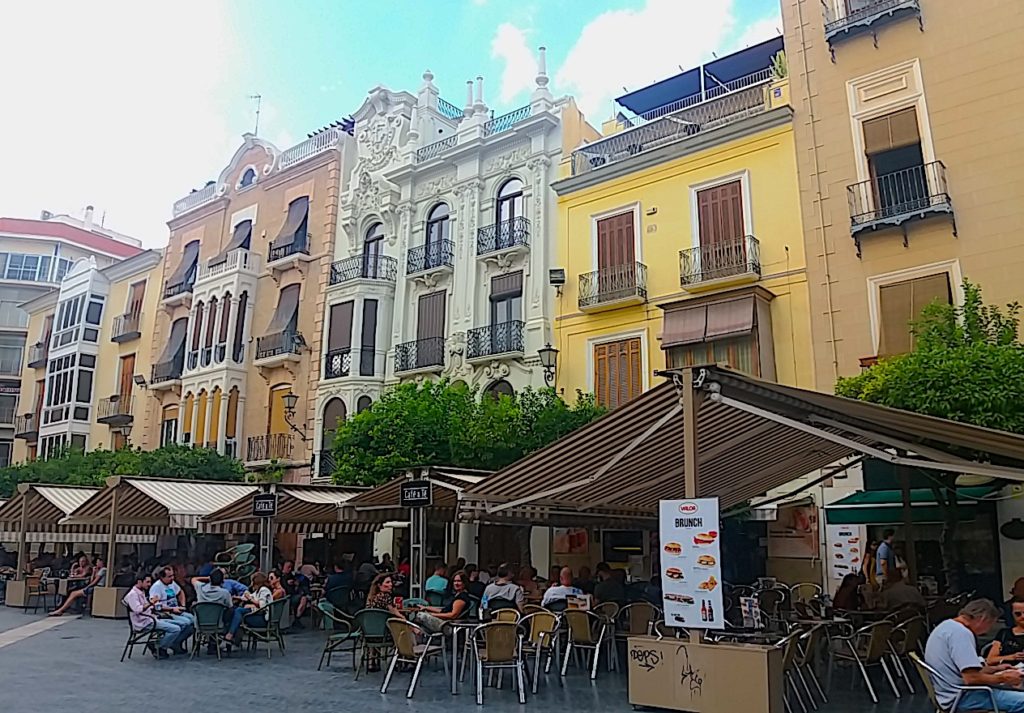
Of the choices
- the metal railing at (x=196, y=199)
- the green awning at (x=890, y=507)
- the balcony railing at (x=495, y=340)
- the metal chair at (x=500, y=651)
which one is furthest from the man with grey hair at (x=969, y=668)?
the metal railing at (x=196, y=199)

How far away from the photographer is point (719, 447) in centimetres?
938

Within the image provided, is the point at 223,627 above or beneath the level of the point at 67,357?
beneath

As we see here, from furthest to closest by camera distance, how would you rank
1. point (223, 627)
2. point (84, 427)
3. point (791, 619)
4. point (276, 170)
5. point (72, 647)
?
1. point (84, 427)
2. point (276, 170)
3. point (72, 647)
4. point (223, 627)
5. point (791, 619)

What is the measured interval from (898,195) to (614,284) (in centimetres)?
598

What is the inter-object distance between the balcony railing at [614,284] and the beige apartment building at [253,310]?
30.1 ft

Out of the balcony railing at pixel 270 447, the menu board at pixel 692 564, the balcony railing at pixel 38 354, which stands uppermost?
the balcony railing at pixel 38 354

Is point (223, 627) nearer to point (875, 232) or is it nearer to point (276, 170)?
point (875, 232)

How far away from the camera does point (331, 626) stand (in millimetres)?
12523

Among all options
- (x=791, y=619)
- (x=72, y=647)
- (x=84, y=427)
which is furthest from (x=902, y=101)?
(x=84, y=427)

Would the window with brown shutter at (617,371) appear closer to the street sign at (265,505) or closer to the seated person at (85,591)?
the street sign at (265,505)

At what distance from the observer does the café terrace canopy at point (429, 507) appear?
11945 millimetres

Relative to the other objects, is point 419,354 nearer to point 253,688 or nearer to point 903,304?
point 903,304

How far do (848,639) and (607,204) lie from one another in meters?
12.9

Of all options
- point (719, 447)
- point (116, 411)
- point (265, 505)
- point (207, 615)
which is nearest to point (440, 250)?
point (265, 505)
